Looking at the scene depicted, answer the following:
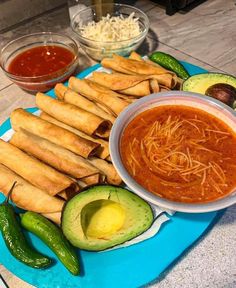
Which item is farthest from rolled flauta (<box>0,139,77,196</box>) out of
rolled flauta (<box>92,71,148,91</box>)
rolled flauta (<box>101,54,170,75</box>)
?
rolled flauta (<box>101,54,170,75</box>)

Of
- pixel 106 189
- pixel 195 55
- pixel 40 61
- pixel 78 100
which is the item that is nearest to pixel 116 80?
pixel 78 100

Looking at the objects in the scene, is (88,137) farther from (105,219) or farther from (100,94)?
(105,219)

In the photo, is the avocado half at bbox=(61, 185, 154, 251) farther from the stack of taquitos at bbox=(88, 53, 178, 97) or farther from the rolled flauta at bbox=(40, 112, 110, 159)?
the stack of taquitos at bbox=(88, 53, 178, 97)

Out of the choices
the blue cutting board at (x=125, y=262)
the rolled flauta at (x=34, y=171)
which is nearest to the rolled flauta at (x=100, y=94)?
the rolled flauta at (x=34, y=171)

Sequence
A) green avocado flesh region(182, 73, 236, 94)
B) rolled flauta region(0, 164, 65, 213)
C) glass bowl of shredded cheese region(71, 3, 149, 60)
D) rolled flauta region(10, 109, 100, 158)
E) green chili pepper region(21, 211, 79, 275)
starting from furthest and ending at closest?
1. glass bowl of shredded cheese region(71, 3, 149, 60)
2. green avocado flesh region(182, 73, 236, 94)
3. rolled flauta region(10, 109, 100, 158)
4. rolled flauta region(0, 164, 65, 213)
5. green chili pepper region(21, 211, 79, 275)

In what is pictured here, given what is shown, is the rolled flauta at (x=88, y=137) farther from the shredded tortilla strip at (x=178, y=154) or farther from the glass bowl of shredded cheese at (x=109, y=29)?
the glass bowl of shredded cheese at (x=109, y=29)
